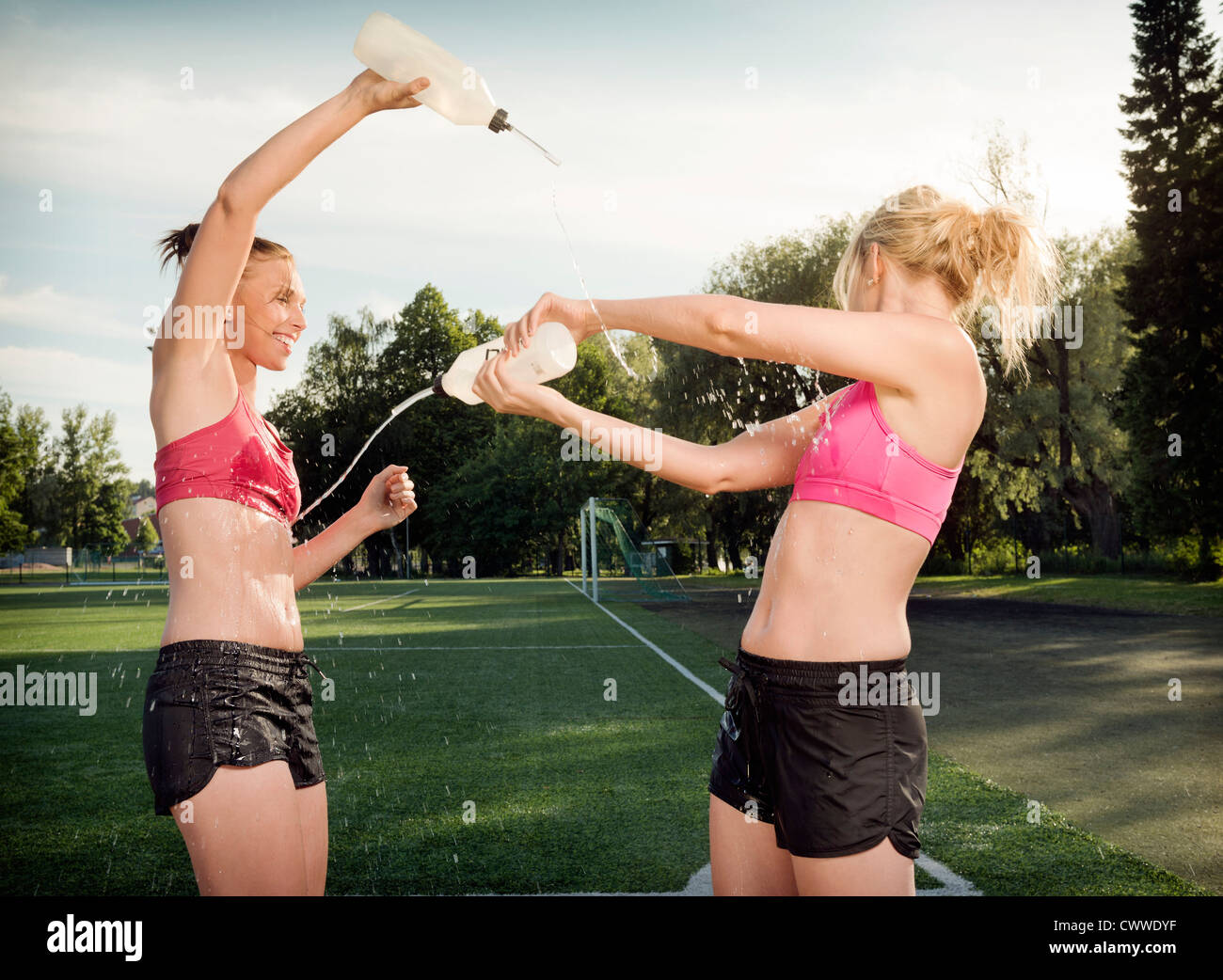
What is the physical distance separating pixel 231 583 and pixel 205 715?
26 cm

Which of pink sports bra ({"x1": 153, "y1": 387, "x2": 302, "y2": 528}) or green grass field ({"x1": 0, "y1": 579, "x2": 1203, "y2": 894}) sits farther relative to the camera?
green grass field ({"x1": 0, "y1": 579, "x2": 1203, "y2": 894})

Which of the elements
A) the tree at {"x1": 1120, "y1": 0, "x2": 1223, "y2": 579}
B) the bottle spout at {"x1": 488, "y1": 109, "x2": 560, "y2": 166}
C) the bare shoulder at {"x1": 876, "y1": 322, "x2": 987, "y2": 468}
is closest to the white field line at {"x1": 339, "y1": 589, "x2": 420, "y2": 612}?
the tree at {"x1": 1120, "y1": 0, "x2": 1223, "y2": 579}

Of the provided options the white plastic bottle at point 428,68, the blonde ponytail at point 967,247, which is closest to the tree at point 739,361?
the blonde ponytail at point 967,247

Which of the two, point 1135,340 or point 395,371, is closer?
point 395,371

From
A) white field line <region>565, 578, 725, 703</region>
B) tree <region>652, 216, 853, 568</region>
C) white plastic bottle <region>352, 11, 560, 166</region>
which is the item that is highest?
tree <region>652, 216, 853, 568</region>

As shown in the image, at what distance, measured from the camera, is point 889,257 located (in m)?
1.92

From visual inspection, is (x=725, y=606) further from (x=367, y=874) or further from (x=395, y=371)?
(x=367, y=874)

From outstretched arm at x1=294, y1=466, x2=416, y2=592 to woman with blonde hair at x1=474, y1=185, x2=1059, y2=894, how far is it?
78cm

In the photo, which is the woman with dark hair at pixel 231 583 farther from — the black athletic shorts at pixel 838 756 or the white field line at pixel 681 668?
the white field line at pixel 681 668

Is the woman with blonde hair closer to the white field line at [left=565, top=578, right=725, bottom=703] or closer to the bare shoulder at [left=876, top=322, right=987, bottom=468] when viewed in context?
the bare shoulder at [left=876, top=322, right=987, bottom=468]

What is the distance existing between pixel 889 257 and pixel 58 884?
4.34 m

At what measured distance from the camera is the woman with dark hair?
1871 mm

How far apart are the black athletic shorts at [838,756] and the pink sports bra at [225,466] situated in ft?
3.52
